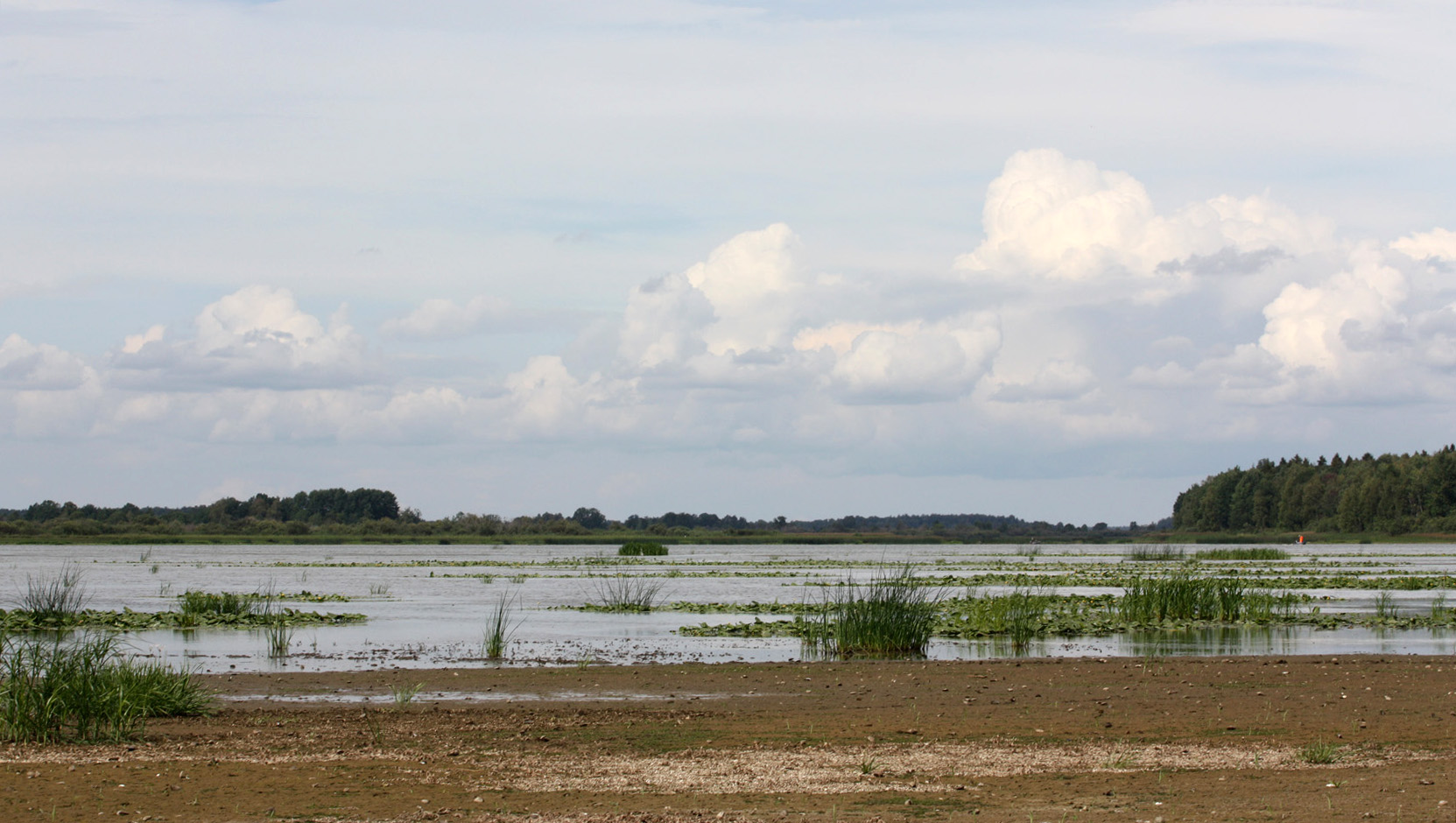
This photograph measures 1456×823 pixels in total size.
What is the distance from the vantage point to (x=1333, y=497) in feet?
500

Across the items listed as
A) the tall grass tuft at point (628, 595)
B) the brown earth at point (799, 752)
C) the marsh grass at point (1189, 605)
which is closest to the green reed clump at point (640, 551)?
the tall grass tuft at point (628, 595)

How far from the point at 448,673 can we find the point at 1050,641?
1178 centimetres

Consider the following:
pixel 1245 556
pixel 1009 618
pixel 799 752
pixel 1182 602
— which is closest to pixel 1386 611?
pixel 1182 602

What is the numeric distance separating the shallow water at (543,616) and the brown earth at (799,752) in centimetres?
400

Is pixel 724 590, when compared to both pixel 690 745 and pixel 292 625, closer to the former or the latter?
pixel 292 625

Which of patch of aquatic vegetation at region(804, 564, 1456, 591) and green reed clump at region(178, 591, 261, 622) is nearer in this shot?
green reed clump at region(178, 591, 261, 622)

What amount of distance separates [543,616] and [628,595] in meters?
5.24

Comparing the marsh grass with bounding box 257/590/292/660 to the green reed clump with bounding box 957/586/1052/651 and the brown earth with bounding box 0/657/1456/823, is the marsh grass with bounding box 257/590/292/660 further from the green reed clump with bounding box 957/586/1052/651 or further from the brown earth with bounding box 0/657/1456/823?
the green reed clump with bounding box 957/586/1052/651

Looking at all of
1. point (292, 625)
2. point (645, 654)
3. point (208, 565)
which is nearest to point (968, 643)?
point (645, 654)

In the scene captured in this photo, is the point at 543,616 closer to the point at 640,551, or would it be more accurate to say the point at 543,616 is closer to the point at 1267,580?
the point at 1267,580

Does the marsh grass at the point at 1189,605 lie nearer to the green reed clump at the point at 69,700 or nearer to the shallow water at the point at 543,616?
the shallow water at the point at 543,616

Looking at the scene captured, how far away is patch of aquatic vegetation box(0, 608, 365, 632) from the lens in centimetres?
2675

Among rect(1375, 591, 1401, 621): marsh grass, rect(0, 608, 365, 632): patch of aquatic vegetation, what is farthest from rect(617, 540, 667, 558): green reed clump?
rect(1375, 591, 1401, 621): marsh grass

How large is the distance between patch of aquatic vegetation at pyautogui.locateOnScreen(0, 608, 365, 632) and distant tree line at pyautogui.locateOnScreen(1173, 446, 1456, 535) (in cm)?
12467
